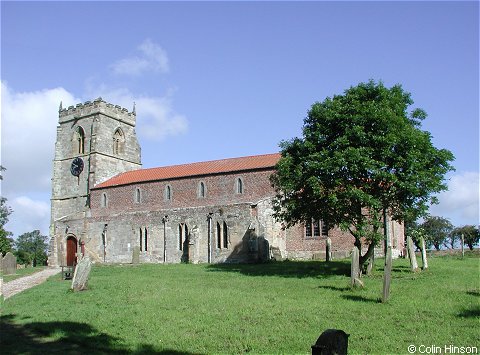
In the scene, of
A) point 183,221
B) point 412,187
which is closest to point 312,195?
point 412,187

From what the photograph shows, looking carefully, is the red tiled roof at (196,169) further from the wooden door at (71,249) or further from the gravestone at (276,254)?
the gravestone at (276,254)

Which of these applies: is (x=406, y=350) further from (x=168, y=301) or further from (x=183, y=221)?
(x=183, y=221)

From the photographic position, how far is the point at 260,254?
30.9 metres

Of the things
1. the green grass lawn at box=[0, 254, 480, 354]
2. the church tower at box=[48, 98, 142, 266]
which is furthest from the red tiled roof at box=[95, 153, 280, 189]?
the green grass lawn at box=[0, 254, 480, 354]

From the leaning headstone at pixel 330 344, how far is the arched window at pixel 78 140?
49436 millimetres

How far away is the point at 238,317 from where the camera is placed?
1152cm

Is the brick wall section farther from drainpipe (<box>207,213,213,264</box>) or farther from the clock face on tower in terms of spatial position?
the clock face on tower

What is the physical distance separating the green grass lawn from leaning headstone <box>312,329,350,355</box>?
398 cm

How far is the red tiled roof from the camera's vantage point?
125 feet

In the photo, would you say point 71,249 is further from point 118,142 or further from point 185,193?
point 118,142

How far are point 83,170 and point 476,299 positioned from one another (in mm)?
43256

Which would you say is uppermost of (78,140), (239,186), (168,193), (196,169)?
(78,140)

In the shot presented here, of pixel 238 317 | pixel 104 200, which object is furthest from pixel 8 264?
pixel 238 317

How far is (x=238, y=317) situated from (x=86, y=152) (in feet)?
137
